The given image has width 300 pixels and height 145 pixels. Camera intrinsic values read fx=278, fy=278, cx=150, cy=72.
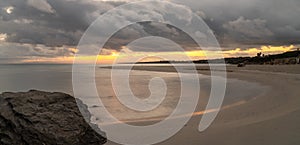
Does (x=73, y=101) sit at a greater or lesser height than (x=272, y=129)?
greater

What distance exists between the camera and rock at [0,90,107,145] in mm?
5590

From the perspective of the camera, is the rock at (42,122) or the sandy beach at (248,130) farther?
the sandy beach at (248,130)

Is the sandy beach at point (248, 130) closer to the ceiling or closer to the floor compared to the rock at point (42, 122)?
closer to the floor

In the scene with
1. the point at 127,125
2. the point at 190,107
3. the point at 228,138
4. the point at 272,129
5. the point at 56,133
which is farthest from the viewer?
the point at 190,107

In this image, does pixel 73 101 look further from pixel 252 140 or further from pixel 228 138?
pixel 252 140

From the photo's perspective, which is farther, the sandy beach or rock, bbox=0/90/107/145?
the sandy beach

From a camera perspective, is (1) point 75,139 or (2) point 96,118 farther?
(2) point 96,118

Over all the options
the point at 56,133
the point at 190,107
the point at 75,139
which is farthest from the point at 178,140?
the point at 190,107

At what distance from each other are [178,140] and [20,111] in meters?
3.46

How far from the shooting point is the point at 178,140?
6.18m

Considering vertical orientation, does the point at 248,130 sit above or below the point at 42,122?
below

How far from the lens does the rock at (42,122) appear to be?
18.3 feet

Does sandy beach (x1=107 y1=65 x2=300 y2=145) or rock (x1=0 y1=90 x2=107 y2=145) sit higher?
rock (x1=0 y1=90 x2=107 y2=145)

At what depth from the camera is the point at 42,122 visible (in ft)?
18.7
